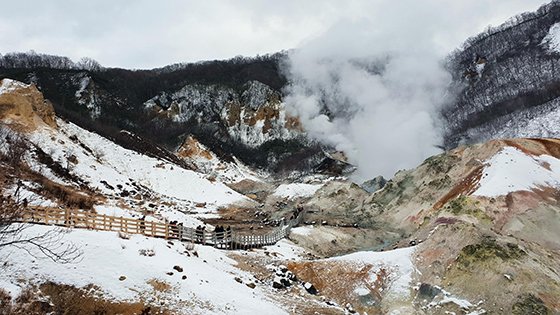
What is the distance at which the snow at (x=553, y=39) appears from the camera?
146 metres

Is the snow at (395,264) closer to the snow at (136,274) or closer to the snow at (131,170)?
the snow at (136,274)

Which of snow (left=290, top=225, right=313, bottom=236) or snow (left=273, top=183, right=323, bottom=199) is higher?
snow (left=273, top=183, right=323, bottom=199)

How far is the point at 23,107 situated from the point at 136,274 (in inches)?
1921

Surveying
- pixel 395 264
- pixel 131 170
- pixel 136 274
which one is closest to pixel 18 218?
pixel 136 274

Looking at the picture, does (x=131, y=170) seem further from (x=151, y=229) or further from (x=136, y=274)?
(x=136, y=274)

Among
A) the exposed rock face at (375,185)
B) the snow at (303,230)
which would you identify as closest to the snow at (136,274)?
the snow at (303,230)

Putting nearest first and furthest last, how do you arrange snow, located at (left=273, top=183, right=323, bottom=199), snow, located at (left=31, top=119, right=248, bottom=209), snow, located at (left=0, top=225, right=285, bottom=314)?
1. snow, located at (left=0, top=225, right=285, bottom=314)
2. snow, located at (left=31, top=119, right=248, bottom=209)
3. snow, located at (left=273, top=183, right=323, bottom=199)

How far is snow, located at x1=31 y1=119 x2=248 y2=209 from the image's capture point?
2254 inches

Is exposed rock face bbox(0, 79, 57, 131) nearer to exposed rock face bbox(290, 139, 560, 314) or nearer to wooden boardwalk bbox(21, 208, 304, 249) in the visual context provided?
wooden boardwalk bbox(21, 208, 304, 249)

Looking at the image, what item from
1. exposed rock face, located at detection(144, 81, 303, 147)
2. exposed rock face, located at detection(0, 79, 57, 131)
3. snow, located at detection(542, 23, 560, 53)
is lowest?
exposed rock face, located at detection(0, 79, 57, 131)

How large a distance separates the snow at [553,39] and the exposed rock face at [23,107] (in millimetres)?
144974

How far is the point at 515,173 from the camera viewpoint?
44031 millimetres

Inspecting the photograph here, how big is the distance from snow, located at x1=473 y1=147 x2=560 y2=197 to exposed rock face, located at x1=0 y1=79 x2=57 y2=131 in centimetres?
5147

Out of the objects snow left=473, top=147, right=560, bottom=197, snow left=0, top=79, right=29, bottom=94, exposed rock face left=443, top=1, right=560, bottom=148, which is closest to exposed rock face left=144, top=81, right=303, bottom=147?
exposed rock face left=443, top=1, right=560, bottom=148
